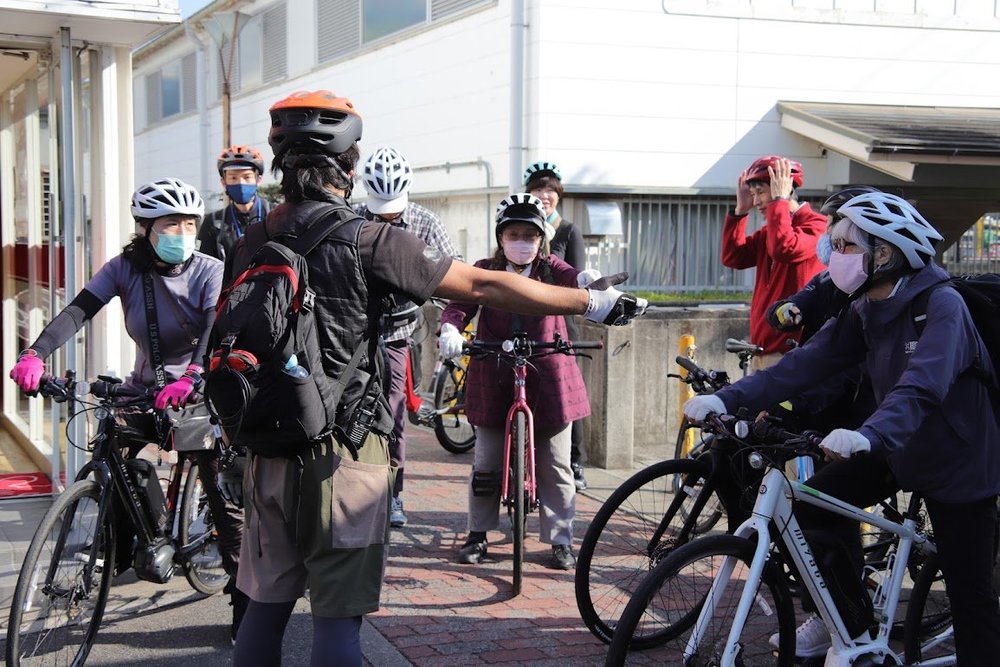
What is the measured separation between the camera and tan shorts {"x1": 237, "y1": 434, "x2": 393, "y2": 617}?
10.2 ft

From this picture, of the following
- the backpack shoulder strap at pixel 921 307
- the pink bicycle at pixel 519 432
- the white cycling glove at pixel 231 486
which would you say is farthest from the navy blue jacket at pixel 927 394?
the white cycling glove at pixel 231 486

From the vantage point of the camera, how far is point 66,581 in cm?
432

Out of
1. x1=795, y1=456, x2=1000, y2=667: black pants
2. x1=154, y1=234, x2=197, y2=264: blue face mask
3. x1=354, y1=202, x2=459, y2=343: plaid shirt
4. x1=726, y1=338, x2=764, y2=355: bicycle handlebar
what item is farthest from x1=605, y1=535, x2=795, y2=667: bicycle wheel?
x1=354, y1=202, x2=459, y2=343: plaid shirt

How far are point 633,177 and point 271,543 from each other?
10419 mm

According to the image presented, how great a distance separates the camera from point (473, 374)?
5961mm

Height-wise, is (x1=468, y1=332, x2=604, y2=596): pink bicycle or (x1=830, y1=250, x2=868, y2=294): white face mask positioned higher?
(x1=830, y1=250, x2=868, y2=294): white face mask

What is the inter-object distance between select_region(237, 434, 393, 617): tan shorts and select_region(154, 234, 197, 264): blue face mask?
6.45 ft

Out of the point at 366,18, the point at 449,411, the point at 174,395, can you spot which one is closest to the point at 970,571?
the point at 174,395

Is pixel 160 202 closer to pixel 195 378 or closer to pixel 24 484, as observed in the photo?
pixel 195 378

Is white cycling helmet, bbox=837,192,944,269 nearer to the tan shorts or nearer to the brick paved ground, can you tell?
the tan shorts

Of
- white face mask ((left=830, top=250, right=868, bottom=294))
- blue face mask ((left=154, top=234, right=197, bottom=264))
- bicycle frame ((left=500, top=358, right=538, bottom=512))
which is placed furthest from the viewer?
bicycle frame ((left=500, top=358, right=538, bottom=512))

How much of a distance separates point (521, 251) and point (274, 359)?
2945 millimetres

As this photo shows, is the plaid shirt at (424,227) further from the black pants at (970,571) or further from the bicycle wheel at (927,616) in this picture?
the black pants at (970,571)

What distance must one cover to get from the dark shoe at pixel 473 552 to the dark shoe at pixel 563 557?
406mm
